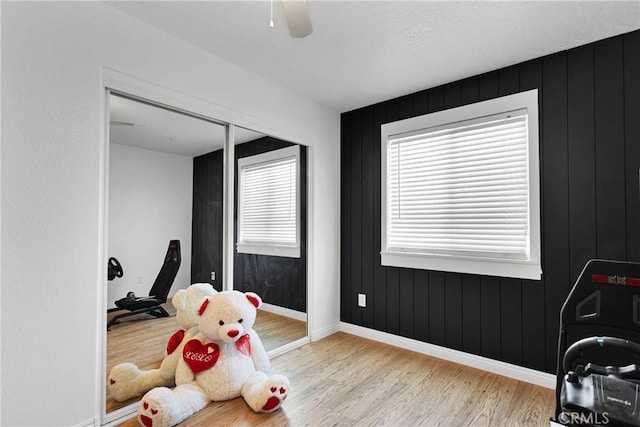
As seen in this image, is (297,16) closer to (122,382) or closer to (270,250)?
(270,250)

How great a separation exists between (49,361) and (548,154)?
11.4 ft

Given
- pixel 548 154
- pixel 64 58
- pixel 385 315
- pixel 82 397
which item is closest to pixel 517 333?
pixel 385 315

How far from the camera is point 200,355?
2180mm

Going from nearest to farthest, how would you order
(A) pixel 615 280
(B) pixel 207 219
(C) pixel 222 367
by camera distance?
(A) pixel 615 280 < (C) pixel 222 367 < (B) pixel 207 219

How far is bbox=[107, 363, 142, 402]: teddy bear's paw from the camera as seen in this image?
2.07 meters

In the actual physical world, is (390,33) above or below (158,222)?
above

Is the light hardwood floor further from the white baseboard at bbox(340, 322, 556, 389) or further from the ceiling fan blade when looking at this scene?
the ceiling fan blade

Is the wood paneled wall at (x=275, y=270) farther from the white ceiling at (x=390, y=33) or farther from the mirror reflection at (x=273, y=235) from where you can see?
the white ceiling at (x=390, y=33)

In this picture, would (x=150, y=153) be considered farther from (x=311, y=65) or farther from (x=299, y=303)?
(x=299, y=303)

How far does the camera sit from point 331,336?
3.61 m

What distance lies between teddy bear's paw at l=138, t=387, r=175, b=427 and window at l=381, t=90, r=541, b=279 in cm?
225

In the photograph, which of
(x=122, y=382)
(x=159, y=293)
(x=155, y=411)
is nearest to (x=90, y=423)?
(x=122, y=382)

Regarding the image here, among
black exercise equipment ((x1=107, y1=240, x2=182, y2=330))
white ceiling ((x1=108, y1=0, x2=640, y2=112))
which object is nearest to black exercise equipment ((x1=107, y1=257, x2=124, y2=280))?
black exercise equipment ((x1=107, y1=240, x2=182, y2=330))

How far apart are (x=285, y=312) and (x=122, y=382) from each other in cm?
151
